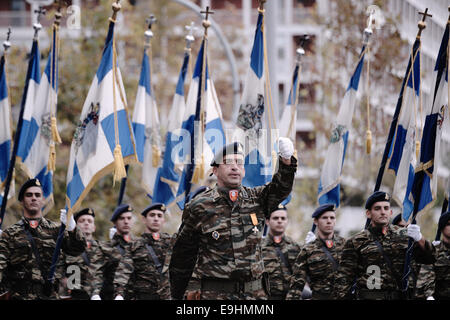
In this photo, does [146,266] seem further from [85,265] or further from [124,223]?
[85,265]

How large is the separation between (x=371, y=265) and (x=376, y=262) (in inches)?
2.6

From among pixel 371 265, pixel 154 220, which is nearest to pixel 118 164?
pixel 154 220

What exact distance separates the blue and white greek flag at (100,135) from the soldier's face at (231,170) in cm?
335

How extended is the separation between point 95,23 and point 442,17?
1045 inches

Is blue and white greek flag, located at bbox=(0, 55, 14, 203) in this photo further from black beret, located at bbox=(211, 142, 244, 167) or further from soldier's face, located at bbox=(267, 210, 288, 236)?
black beret, located at bbox=(211, 142, 244, 167)

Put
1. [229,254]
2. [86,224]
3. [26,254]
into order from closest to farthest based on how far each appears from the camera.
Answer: [229,254], [26,254], [86,224]

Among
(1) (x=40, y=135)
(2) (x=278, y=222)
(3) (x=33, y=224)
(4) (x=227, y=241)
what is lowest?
(4) (x=227, y=241)

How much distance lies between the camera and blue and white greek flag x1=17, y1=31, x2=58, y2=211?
13.2 metres

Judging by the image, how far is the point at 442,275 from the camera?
36.2 feet

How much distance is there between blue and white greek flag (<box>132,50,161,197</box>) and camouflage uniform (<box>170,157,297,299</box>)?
270 inches

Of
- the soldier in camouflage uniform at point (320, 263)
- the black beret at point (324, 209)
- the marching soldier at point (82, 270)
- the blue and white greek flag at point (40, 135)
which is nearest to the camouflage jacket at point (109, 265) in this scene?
the marching soldier at point (82, 270)

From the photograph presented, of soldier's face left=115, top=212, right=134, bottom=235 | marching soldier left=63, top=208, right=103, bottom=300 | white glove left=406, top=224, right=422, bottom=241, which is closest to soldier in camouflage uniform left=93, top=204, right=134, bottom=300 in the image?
soldier's face left=115, top=212, right=134, bottom=235
